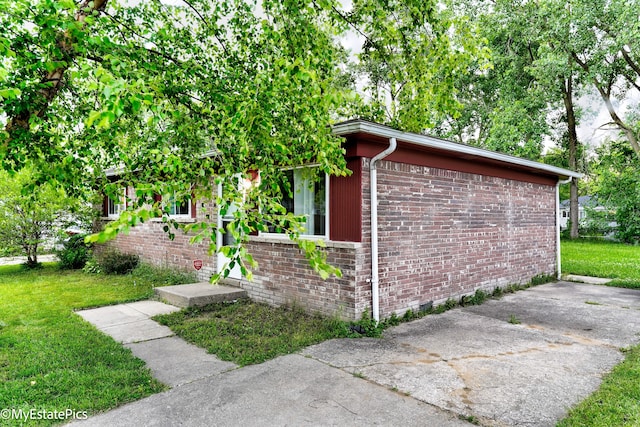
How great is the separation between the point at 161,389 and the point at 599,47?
1881cm

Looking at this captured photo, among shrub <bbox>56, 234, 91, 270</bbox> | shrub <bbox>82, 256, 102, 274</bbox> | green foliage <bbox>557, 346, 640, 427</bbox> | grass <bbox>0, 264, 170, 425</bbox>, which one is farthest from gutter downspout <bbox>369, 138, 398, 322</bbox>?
shrub <bbox>56, 234, 91, 270</bbox>

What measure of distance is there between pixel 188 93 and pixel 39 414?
10.9ft

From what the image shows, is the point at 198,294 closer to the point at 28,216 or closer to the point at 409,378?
the point at 409,378

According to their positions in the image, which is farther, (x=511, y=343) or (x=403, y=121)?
(x=403, y=121)

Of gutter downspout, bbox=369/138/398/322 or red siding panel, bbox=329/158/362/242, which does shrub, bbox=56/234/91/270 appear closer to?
red siding panel, bbox=329/158/362/242

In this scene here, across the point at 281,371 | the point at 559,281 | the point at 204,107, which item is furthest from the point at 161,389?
the point at 559,281

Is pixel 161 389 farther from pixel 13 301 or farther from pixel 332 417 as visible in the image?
pixel 13 301

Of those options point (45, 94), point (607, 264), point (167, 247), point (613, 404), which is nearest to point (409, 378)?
point (613, 404)

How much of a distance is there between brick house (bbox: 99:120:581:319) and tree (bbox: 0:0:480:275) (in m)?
1.03

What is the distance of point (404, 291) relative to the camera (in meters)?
5.86

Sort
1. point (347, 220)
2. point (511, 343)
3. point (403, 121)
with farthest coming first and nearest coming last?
point (403, 121), point (347, 220), point (511, 343)

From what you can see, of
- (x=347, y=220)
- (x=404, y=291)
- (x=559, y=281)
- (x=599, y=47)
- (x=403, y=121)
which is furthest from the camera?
(x=599, y=47)

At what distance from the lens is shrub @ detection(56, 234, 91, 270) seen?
37.5 feet

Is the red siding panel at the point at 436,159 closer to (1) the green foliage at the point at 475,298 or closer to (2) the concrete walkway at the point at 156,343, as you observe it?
(1) the green foliage at the point at 475,298
